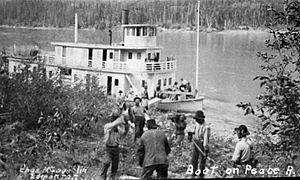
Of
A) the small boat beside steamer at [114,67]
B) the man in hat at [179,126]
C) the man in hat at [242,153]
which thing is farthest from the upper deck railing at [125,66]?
the man in hat at [242,153]

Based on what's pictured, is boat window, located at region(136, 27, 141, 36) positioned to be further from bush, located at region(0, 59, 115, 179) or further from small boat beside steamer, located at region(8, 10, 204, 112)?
bush, located at region(0, 59, 115, 179)

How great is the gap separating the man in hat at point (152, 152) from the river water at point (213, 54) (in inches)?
31.7

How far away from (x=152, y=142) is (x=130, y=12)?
92 cm

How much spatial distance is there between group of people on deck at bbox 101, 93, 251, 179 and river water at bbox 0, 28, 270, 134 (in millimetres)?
488

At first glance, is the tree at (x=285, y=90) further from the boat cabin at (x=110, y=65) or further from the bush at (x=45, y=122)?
the boat cabin at (x=110, y=65)

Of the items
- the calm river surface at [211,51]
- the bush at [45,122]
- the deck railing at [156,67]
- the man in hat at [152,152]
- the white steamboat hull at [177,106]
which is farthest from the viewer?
the deck railing at [156,67]

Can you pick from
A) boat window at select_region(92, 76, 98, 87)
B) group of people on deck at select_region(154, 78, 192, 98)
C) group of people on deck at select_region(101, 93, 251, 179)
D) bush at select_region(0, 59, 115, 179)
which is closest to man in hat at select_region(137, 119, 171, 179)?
group of people on deck at select_region(101, 93, 251, 179)

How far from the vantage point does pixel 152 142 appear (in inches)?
58.5

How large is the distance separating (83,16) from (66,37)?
0.29 meters

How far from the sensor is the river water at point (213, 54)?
212 centimetres

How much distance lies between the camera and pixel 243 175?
56.9 inches

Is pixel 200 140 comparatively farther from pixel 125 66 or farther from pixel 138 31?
pixel 138 31

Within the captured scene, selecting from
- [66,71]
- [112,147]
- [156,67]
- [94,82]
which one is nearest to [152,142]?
[112,147]

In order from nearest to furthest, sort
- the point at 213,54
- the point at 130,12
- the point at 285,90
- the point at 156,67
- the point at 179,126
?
1. the point at 285,90
2. the point at 179,126
3. the point at 130,12
4. the point at 156,67
5. the point at 213,54
